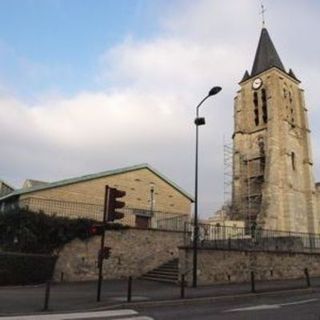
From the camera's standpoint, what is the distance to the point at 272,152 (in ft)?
199

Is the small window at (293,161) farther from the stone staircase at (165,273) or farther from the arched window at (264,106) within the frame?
the stone staircase at (165,273)

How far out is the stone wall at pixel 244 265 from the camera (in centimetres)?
2011

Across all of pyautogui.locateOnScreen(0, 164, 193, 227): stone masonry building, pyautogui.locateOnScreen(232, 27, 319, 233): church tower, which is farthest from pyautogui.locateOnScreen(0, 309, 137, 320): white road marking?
pyautogui.locateOnScreen(232, 27, 319, 233): church tower

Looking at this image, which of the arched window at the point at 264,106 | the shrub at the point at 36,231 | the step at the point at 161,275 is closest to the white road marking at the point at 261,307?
the step at the point at 161,275

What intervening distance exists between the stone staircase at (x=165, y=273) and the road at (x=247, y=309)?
6400 millimetres

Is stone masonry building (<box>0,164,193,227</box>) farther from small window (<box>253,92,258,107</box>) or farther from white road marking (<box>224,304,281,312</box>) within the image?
small window (<box>253,92,258,107</box>)

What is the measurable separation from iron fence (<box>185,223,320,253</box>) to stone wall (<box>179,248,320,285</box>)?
0.48 metres

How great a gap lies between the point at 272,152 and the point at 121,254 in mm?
41692

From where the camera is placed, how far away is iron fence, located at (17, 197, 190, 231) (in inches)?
982

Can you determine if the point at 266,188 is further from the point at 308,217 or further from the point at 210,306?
the point at 210,306

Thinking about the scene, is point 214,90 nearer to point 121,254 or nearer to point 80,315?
point 121,254

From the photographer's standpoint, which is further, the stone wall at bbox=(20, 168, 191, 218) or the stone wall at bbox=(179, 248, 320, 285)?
the stone wall at bbox=(20, 168, 191, 218)

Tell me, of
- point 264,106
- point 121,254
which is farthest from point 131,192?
point 264,106

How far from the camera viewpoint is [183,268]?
19969mm
